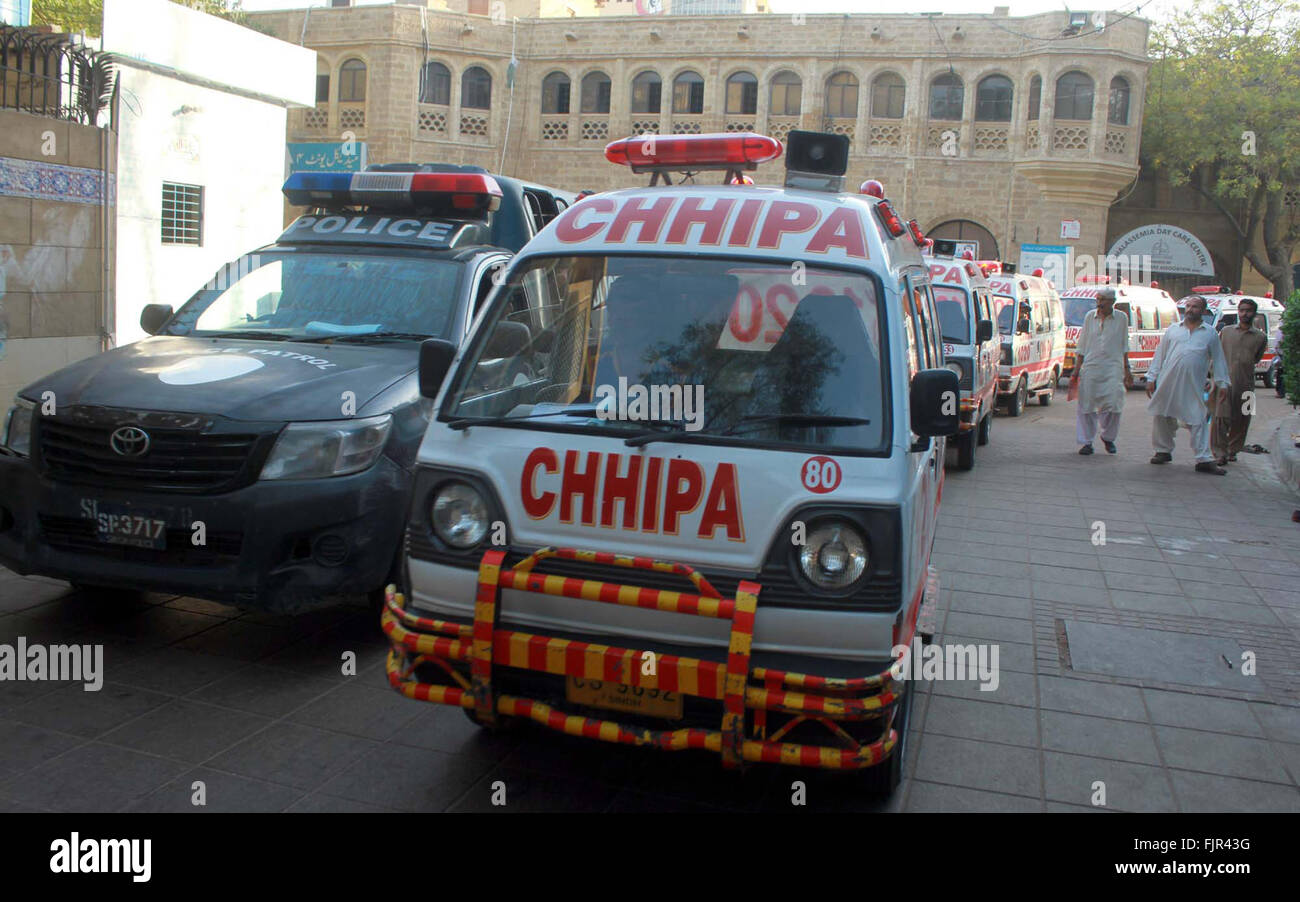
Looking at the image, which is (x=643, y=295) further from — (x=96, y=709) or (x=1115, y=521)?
(x=1115, y=521)

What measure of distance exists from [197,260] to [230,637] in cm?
1060

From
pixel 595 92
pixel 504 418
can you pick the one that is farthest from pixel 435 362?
pixel 595 92

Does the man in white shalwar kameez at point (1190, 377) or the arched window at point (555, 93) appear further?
the arched window at point (555, 93)

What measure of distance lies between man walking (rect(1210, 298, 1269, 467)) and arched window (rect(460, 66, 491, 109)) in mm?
32017

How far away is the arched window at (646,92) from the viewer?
39.8 m

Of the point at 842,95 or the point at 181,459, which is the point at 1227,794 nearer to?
the point at 181,459

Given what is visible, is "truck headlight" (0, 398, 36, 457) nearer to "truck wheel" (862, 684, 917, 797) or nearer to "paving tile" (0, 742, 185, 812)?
"paving tile" (0, 742, 185, 812)

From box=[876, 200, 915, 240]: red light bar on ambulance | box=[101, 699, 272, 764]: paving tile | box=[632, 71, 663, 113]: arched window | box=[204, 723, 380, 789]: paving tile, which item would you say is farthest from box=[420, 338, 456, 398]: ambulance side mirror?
box=[632, 71, 663, 113]: arched window

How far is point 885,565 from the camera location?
3494 millimetres

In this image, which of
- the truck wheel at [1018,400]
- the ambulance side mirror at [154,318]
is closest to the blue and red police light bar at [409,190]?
the ambulance side mirror at [154,318]

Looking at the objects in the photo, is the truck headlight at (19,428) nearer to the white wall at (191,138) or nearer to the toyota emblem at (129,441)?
the toyota emblem at (129,441)

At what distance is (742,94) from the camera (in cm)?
3919

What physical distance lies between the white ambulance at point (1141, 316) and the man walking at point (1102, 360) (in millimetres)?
12302
